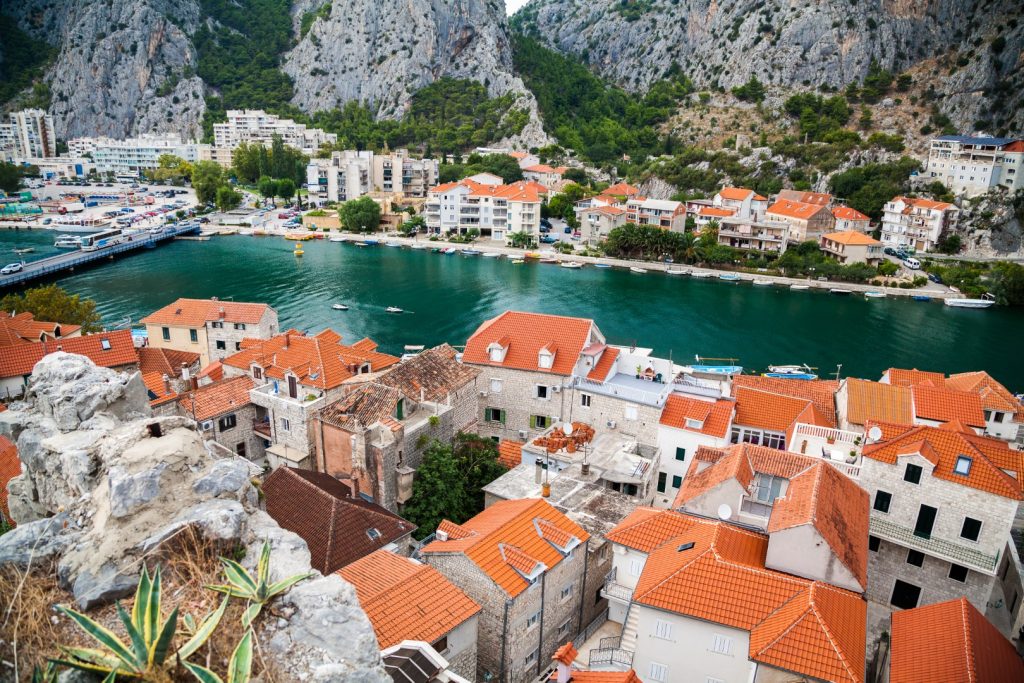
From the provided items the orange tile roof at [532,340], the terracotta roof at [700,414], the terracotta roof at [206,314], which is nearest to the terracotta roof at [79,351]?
the terracotta roof at [206,314]

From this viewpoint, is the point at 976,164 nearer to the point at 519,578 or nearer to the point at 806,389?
the point at 806,389

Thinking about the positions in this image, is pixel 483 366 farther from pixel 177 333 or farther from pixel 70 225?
pixel 70 225

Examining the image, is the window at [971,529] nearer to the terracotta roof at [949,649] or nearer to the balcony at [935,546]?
the balcony at [935,546]

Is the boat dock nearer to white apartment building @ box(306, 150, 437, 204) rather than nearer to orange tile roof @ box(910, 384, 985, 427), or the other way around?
white apartment building @ box(306, 150, 437, 204)

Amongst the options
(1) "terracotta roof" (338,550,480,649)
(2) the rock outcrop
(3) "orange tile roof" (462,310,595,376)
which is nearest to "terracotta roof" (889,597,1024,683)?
(1) "terracotta roof" (338,550,480,649)

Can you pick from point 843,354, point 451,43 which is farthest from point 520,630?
point 451,43

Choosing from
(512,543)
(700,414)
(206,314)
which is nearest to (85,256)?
(206,314)

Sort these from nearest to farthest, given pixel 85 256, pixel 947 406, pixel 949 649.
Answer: pixel 949 649
pixel 947 406
pixel 85 256
